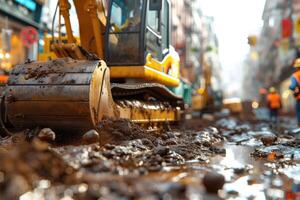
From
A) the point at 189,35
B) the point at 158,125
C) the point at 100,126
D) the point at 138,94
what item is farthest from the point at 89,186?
the point at 189,35

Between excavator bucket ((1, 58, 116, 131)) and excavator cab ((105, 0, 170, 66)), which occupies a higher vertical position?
excavator cab ((105, 0, 170, 66))

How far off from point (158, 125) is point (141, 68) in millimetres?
1822

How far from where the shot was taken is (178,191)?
2930 millimetres

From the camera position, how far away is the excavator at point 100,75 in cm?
520

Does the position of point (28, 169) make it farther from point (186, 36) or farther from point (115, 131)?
point (186, 36)

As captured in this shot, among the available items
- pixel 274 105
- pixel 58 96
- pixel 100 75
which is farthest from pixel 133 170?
pixel 274 105

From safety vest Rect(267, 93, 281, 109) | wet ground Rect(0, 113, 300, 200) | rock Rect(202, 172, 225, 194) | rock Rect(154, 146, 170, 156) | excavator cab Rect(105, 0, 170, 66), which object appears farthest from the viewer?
safety vest Rect(267, 93, 281, 109)

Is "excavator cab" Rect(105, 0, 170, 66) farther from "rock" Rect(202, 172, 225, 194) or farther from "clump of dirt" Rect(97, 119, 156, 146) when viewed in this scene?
"rock" Rect(202, 172, 225, 194)

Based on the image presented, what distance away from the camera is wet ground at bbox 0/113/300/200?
9.21 ft

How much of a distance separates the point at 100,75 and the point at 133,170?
2107 mm

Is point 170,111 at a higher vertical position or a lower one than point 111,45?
→ lower

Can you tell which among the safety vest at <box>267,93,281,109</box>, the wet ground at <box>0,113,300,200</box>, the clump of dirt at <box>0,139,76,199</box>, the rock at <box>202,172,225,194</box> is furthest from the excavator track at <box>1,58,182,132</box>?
the safety vest at <box>267,93,281,109</box>

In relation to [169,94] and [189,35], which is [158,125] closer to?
[169,94]

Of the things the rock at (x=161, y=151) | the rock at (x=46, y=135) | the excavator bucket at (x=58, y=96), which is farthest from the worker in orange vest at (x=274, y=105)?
the rock at (x=46, y=135)
